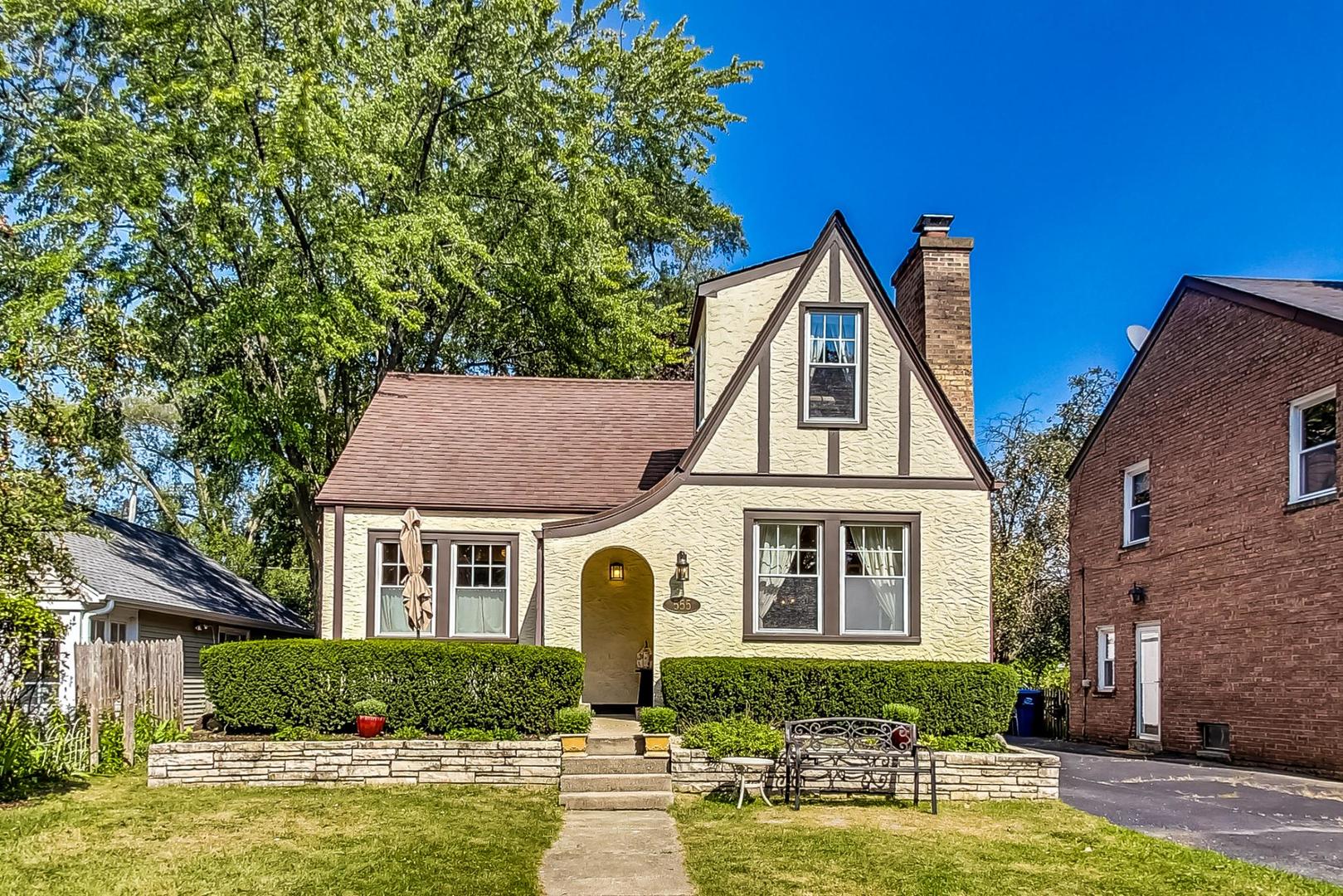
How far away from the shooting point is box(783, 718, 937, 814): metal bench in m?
11.7

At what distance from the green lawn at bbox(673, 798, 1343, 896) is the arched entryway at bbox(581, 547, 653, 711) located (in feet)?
18.3

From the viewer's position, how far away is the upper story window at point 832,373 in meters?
15.4

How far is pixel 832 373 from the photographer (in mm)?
15469

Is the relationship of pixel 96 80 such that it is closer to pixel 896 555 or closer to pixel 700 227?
pixel 700 227

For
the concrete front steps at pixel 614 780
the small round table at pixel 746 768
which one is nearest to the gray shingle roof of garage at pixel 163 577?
the concrete front steps at pixel 614 780

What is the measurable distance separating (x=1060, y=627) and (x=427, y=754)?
62.9ft

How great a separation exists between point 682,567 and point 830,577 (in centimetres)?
215

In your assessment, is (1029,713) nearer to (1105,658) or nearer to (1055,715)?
(1055,715)

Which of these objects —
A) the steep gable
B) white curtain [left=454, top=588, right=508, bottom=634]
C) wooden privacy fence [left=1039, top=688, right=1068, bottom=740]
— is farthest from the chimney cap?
wooden privacy fence [left=1039, top=688, right=1068, bottom=740]

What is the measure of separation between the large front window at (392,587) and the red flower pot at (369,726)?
2.87m

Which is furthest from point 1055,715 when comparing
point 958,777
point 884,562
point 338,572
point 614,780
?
point 338,572

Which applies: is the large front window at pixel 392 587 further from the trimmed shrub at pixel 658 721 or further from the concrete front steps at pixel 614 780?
the trimmed shrub at pixel 658 721

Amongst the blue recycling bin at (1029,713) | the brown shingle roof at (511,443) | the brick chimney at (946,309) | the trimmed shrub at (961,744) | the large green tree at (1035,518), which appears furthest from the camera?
the large green tree at (1035,518)

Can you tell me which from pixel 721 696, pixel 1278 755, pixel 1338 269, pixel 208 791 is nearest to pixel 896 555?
pixel 721 696
